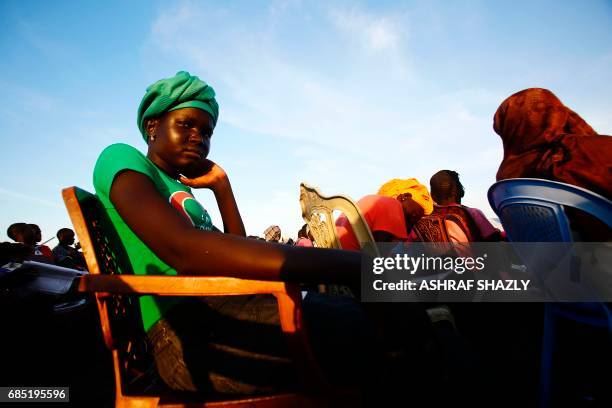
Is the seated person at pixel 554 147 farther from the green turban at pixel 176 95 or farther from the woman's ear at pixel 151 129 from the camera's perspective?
the woman's ear at pixel 151 129

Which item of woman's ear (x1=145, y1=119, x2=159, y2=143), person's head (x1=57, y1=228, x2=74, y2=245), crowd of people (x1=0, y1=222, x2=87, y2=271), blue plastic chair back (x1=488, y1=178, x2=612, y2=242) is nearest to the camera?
blue plastic chair back (x1=488, y1=178, x2=612, y2=242)

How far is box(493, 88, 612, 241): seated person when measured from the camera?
1572 millimetres

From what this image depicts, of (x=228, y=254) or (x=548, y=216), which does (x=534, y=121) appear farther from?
(x=228, y=254)

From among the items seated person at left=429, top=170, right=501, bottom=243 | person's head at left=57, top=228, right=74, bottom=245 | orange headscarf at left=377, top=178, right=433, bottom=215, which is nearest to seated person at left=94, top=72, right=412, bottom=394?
seated person at left=429, top=170, right=501, bottom=243

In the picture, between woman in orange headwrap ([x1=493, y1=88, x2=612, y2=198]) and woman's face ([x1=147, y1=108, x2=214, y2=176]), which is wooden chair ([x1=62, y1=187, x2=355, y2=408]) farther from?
woman in orange headwrap ([x1=493, y1=88, x2=612, y2=198])

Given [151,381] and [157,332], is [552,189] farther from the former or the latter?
[151,381]

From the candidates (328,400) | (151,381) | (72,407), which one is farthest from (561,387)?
(72,407)

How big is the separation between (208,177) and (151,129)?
0.51 metres

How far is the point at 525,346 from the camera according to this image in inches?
116

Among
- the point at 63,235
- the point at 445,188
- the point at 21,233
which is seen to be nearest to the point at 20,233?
the point at 21,233

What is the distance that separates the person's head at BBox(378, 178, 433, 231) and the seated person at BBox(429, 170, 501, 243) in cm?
17

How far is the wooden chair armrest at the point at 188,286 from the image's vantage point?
32.1 inches

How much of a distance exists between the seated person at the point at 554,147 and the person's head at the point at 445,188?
1.35 metres

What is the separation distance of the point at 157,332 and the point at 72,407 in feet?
6.88
